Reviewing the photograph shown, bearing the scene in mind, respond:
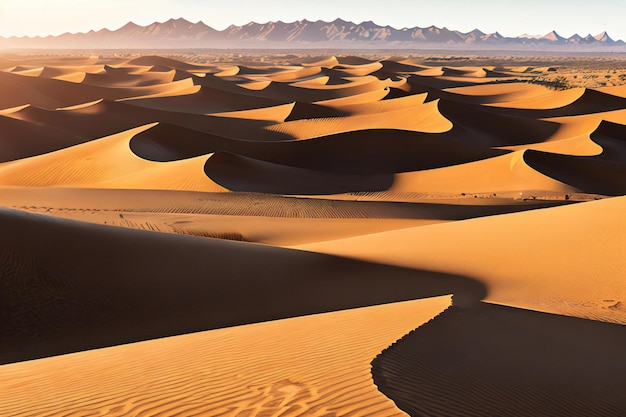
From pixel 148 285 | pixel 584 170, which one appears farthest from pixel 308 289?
pixel 584 170

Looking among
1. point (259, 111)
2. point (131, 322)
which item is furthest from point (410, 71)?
point (131, 322)

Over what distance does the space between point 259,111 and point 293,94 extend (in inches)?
565

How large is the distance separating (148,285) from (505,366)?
5777 millimetres

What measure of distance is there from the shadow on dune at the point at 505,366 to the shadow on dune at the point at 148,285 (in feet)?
4.23

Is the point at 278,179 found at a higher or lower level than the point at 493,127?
lower

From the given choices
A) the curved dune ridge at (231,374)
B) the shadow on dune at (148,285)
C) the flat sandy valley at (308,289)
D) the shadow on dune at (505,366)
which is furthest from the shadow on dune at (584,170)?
the curved dune ridge at (231,374)

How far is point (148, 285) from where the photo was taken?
395 inches

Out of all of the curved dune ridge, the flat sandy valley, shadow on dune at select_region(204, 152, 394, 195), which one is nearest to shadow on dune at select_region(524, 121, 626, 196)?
the flat sandy valley

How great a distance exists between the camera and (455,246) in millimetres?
11961

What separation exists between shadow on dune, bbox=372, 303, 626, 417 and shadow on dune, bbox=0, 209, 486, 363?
1.29 meters

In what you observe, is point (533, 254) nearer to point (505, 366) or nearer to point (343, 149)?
point (505, 366)

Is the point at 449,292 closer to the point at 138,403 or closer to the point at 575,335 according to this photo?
the point at 575,335

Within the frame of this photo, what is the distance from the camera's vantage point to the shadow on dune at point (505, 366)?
191 inches

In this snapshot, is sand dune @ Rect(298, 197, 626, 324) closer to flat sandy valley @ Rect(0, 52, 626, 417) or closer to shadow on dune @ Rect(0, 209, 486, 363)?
flat sandy valley @ Rect(0, 52, 626, 417)
